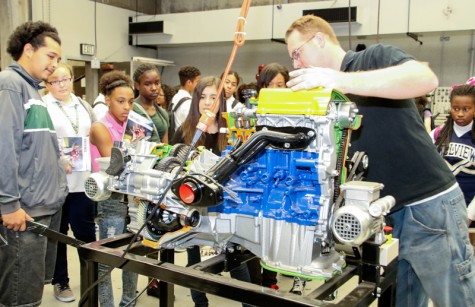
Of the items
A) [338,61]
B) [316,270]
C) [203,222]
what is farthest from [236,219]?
[338,61]

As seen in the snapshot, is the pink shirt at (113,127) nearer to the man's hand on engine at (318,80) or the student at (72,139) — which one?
the student at (72,139)

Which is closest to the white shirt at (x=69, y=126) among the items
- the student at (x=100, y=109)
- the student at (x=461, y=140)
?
the student at (x=100, y=109)

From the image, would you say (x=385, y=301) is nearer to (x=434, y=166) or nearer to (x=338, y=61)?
(x=434, y=166)

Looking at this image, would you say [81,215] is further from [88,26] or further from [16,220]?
[88,26]

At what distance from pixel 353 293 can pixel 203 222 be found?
19.3 inches

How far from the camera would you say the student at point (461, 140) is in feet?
8.90

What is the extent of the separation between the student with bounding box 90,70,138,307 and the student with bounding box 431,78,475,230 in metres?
1.95

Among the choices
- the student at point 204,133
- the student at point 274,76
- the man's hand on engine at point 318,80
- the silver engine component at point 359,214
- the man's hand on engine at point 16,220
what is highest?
the student at point 274,76

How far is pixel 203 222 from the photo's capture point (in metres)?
1.41

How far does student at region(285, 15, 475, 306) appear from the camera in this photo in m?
1.53

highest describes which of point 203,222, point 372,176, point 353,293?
point 372,176

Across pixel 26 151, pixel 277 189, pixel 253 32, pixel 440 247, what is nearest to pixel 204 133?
pixel 26 151

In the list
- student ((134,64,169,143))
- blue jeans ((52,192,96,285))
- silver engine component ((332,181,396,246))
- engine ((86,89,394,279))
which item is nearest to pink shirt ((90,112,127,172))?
student ((134,64,169,143))

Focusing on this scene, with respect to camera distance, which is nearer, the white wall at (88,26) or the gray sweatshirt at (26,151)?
the gray sweatshirt at (26,151)
